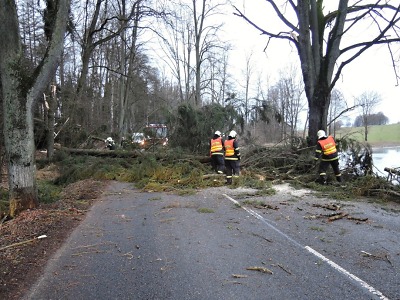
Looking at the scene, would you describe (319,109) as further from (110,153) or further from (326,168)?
(110,153)

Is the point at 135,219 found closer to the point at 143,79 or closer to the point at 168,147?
the point at 168,147

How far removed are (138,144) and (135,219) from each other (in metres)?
10.6

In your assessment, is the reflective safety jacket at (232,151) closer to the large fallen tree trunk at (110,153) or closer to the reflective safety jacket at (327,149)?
the reflective safety jacket at (327,149)

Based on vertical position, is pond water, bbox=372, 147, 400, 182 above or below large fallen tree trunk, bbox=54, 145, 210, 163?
below

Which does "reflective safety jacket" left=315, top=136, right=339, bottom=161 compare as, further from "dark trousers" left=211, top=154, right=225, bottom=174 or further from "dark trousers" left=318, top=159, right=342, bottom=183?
"dark trousers" left=211, top=154, right=225, bottom=174

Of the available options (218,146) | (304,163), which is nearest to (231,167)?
(218,146)

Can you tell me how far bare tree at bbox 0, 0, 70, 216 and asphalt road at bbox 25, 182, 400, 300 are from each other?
1439mm

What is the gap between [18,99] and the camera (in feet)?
19.6

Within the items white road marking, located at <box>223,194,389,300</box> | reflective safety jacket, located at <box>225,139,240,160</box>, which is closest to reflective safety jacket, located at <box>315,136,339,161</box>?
reflective safety jacket, located at <box>225,139,240,160</box>

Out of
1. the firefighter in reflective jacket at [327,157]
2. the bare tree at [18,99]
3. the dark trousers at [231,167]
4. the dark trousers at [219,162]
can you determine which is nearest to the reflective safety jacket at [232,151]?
the dark trousers at [231,167]

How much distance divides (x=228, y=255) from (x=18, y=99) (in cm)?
472

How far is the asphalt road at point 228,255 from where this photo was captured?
11.1 feet

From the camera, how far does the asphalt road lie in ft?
11.1

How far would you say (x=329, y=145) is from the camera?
10.1 metres
